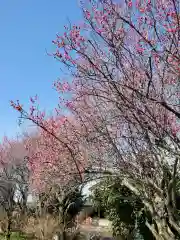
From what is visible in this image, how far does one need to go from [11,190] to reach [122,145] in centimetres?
1665

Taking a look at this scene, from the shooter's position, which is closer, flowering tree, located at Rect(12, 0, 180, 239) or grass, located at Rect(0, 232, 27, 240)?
flowering tree, located at Rect(12, 0, 180, 239)

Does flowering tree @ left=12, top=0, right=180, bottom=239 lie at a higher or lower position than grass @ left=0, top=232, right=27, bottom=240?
higher

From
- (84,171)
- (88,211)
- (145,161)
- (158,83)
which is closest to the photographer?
(158,83)

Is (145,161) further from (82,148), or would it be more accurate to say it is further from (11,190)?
(11,190)

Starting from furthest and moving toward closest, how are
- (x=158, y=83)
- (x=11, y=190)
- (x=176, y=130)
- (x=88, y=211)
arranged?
(x=88, y=211)
(x=11, y=190)
(x=176, y=130)
(x=158, y=83)

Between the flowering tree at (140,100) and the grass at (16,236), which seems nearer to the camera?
the flowering tree at (140,100)

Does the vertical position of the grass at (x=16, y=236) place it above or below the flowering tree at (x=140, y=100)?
below

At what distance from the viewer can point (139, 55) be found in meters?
4.88

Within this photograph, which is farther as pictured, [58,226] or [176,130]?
[58,226]

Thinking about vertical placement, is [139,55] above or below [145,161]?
above

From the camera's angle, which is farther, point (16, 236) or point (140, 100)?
point (16, 236)

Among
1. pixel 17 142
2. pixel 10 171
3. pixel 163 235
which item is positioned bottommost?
pixel 163 235

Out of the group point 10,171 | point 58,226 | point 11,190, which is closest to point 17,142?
point 10,171

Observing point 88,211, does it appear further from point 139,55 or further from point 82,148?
point 139,55
